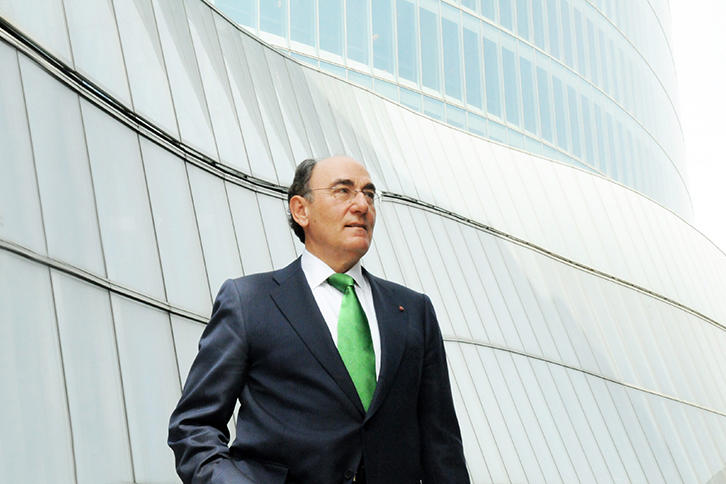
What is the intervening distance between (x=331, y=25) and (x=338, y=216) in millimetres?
19276

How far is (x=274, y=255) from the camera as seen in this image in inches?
424

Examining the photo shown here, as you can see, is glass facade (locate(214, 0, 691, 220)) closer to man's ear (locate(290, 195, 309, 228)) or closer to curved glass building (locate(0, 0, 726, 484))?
curved glass building (locate(0, 0, 726, 484))

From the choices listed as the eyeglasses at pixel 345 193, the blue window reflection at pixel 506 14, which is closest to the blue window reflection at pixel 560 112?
the blue window reflection at pixel 506 14

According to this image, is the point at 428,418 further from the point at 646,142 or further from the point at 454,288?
the point at 646,142

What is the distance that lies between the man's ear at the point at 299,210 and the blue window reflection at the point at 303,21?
18299 mm

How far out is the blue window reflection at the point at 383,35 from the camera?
2319 cm

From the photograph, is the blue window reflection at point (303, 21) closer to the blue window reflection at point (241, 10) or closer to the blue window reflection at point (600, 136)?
the blue window reflection at point (241, 10)

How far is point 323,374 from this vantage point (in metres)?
3.30

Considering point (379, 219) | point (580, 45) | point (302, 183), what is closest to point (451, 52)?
point (580, 45)

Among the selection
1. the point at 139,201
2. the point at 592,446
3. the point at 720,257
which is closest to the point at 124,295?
the point at 139,201

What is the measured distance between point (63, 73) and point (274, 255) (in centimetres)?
358

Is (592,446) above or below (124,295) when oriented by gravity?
below

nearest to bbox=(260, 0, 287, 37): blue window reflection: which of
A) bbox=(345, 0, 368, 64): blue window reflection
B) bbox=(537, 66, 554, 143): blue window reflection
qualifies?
bbox=(345, 0, 368, 64): blue window reflection

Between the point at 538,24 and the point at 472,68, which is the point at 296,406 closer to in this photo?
the point at 472,68
